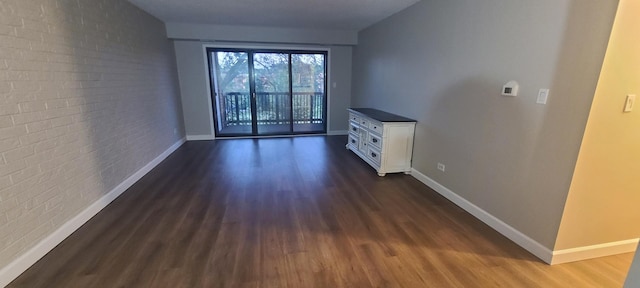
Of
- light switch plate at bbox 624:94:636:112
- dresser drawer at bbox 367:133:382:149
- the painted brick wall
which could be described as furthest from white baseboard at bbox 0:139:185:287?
light switch plate at bbox 624:94:636:112

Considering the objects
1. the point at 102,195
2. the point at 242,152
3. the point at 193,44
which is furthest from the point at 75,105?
the point at 193,44

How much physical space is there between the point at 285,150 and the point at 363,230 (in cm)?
285

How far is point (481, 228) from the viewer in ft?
7.91

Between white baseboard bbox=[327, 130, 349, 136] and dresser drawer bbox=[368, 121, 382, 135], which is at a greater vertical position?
dresser drawer bbox=[368, 121, 382, 135]

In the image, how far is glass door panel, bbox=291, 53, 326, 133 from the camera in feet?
19.8

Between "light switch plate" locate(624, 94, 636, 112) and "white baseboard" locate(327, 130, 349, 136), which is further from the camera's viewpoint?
"white baseboard" locate(327, 130, 349, 136)

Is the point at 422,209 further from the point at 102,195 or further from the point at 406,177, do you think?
the point at 102,195

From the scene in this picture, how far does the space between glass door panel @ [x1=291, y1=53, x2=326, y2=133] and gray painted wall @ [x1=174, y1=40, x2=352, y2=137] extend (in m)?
0.24

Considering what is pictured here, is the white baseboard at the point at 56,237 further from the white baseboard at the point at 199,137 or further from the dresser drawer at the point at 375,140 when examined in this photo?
the dresser drawer at the point at 375,140

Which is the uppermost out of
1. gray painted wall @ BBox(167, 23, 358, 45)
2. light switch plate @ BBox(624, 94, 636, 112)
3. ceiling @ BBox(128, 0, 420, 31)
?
ceiling @ BBox(128, 0, 420, 31)

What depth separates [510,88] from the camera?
219 cm

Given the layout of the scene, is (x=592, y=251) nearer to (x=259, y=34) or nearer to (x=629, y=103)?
(x=629, y=103)

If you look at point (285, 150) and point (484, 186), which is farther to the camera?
point (285, 150)

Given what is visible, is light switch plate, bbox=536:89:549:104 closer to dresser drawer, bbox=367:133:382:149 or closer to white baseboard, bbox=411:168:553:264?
white baseboard, bbox=411:168:553:264
